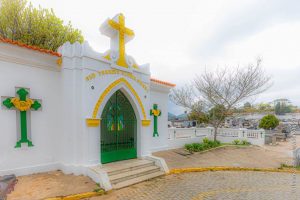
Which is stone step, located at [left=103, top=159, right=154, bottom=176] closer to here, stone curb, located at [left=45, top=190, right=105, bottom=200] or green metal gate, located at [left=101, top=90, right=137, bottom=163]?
green metal gate, located at [left=101, top=90, right=137, bottom=163]

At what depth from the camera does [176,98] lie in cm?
1711

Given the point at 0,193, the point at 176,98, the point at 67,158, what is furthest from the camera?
the point at 176,98

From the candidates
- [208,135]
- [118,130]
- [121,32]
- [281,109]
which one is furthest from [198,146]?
[281,109]

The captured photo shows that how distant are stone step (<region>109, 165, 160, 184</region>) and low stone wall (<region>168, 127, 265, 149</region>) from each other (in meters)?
4.50

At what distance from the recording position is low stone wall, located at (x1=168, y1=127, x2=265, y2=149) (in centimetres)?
1168

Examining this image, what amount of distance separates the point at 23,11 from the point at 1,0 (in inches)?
51.2

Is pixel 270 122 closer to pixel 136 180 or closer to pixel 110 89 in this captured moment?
pixel 136 180

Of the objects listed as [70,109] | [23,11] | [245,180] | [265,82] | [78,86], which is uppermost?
[23,11]

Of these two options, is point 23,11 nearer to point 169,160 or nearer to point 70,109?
point 70,109

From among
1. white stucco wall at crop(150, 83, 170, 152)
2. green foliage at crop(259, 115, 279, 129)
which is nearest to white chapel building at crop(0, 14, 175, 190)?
white stucco wall at crop(150, 83, 170, 152)

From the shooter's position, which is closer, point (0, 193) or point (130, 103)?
point (0, 193)

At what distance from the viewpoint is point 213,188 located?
574 cm

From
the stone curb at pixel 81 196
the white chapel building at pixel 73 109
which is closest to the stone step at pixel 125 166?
the white chapel building at pixel 73 109

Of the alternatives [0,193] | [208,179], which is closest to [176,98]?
[208,179]
